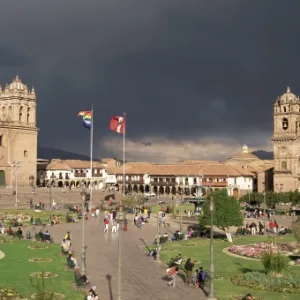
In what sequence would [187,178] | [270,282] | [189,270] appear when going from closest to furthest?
[270,282]
[189,270]
[187,178]

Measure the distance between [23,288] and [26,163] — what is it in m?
61.9

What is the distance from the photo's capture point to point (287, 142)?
3558 inches

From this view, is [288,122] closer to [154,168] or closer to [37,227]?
[154,168]

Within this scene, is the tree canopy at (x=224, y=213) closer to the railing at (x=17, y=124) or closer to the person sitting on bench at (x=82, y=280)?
the person sitting on bench at (x=82, y=280)

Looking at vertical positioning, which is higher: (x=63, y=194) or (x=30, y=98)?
(x=30, y=98)

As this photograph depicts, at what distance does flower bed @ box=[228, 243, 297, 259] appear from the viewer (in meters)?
29.2

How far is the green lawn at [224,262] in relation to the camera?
20.9 metres

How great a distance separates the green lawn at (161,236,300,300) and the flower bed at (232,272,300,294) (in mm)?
358

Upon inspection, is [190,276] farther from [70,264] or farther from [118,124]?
[118,124]

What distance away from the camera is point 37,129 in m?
84.1

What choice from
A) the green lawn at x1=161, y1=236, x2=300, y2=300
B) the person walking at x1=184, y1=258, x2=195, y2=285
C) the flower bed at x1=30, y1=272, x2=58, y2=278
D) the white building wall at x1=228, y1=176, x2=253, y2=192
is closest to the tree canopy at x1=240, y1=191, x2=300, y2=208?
the white building wall at x1=228, y1=176, x2=253, y2=192

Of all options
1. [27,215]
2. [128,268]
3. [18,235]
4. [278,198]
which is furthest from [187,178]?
[128,268]

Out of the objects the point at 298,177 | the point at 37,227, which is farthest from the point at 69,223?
the point at 298,177

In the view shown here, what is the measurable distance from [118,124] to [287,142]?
51.9m
